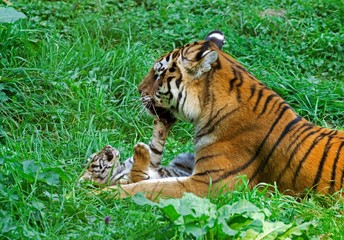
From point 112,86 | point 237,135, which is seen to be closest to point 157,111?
point 237,135

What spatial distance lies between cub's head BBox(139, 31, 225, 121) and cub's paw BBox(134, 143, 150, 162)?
379mm

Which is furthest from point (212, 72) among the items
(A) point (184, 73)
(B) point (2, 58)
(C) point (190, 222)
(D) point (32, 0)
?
(D) point (32, 0)

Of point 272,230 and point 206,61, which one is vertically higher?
point 206,61

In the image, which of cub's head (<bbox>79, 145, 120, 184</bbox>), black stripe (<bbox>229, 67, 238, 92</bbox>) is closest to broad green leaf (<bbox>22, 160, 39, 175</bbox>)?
cub's head (<bbox>79, 145, 120, 184</bbox>)

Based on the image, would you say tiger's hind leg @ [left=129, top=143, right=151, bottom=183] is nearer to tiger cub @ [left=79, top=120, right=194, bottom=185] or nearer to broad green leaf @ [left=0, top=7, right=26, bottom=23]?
tiger cub @ [left=79, top=120, right=194, bottom=185]

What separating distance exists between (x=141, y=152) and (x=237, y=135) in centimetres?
70

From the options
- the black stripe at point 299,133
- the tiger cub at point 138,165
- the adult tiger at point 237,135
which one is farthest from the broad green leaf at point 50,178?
the black stripe at point 299,133

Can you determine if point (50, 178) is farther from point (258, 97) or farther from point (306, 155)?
point (306, 155)

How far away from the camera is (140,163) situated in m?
5.96

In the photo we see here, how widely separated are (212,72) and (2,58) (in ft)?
7.49

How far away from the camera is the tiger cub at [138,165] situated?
5.95 m

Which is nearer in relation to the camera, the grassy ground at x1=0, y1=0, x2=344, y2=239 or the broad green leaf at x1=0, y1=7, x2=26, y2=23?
the grassy ground at x1=0, y1=0, x2=344, y2=239

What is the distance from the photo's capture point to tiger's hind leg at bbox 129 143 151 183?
593 centimetres

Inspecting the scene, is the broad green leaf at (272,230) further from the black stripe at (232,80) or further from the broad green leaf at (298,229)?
the black stripe at (232,80)
